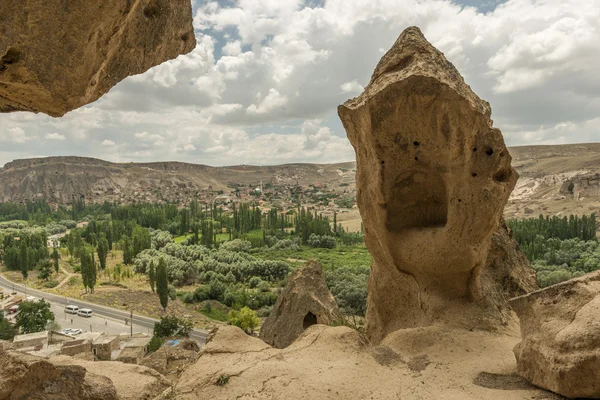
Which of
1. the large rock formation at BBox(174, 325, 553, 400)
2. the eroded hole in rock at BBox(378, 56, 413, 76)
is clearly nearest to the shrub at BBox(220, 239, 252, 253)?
the large rock formation at BBox(174, 325, 553, 400)

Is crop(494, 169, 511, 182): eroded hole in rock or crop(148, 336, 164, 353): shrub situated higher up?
crop(494, 169, 511, 182): eroded hole in rock

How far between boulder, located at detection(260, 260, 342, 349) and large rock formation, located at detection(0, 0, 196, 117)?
11138 mm

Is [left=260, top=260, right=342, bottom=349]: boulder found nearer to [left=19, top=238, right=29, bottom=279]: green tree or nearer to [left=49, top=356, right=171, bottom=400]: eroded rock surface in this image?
[left=49, top=356, right=171, bottom=400]: eroded rock surface

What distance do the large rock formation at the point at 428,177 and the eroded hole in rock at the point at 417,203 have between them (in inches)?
0.9

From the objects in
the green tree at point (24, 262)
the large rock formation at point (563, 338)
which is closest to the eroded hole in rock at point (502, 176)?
the large rock formation at point (563, 338)

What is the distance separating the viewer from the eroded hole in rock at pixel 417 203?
10.0 meters

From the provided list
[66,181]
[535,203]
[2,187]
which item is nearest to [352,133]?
[535,203]

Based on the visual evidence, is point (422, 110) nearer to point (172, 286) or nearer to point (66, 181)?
point (172, 286)

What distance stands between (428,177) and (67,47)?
769 cm

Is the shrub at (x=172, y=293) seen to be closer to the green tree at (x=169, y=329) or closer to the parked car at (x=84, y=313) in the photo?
the parked car at (x=84, y=313)

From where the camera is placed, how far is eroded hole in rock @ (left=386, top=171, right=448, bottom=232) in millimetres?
10031

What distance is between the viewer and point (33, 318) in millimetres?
29969

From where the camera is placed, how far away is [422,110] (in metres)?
8.89

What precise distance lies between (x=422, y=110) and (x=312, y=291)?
8837mm
